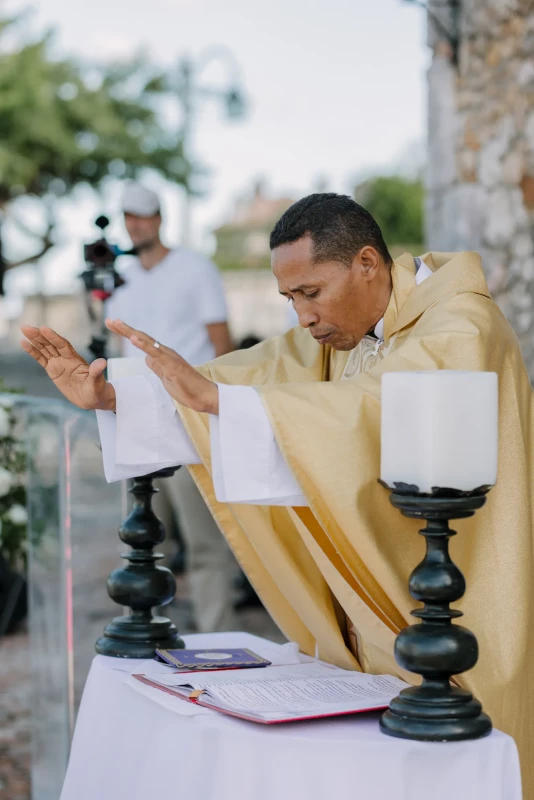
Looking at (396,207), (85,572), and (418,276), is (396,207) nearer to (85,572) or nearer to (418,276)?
(85,572)

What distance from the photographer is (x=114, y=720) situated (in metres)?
2.25

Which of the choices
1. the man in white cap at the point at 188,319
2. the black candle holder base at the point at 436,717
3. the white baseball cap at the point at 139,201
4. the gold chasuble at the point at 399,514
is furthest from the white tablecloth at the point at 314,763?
the white baseball cap at the point at 139,201

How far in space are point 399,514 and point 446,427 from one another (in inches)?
14.4

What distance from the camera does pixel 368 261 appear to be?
7.79ft

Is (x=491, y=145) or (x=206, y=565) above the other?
(x=491, y=145)

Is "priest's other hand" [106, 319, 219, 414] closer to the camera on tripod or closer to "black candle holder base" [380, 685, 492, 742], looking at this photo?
"black candle holder base" [380, 685, 492, 742]

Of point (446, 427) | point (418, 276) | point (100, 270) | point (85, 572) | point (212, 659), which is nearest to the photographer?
point (446, 427)

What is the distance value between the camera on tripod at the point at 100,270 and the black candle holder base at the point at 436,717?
2.54 m

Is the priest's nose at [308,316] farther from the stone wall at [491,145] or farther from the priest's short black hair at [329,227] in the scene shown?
the stone wall at [491,145]

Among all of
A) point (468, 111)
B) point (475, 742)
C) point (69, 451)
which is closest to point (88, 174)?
point (468, 111)

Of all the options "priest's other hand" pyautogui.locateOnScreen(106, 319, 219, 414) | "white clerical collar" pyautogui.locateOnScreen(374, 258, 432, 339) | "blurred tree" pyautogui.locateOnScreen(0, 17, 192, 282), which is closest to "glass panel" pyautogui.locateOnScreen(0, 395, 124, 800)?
"white clerical collar" pyautogui.locateOnScreen(374, 258, 432, 339)

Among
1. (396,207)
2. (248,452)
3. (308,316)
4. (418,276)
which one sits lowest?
(248,452)

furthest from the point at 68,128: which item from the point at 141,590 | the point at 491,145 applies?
the point at 141,590

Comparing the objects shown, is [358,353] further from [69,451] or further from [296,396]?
[69,451]
